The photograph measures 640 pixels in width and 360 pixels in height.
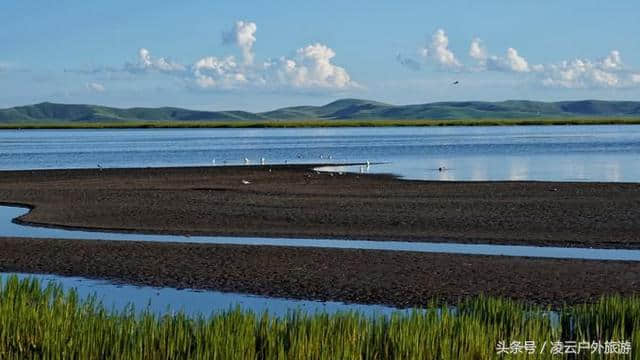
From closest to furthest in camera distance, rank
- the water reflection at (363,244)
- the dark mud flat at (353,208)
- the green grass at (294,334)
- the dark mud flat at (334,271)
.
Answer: the green grass at (294,334) → the dark mud flat at (334,271) → the water reflection at (363,244) → the dark mud flat at (353,208)

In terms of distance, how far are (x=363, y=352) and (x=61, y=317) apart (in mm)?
3410

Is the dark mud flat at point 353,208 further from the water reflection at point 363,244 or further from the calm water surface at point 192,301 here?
the calm water surface at point 192,301

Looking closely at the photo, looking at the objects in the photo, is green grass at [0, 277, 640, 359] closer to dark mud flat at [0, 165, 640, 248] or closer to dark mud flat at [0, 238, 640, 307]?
dark mud flat at [0, 238, 640, 307]

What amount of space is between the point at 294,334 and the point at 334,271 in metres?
8.68

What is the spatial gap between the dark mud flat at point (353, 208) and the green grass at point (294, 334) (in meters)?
12.2

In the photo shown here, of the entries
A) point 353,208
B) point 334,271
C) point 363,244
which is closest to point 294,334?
point 334,271

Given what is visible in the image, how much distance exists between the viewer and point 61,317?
1104 cm

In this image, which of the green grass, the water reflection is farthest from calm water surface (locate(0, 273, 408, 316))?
the water reflection

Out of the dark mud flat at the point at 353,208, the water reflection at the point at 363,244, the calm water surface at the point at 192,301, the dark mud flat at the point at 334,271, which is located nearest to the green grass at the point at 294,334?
the calm water surface at the point at 192,301

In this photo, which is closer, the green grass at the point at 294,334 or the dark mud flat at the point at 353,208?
the green grass at the point at 294,334

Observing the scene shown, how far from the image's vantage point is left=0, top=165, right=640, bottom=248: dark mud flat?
2530 cm

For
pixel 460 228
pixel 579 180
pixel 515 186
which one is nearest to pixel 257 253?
pixel 460 228

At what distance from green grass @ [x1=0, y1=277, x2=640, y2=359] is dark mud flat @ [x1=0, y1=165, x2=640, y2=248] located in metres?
12.2

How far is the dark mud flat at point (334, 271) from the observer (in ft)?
55.6
